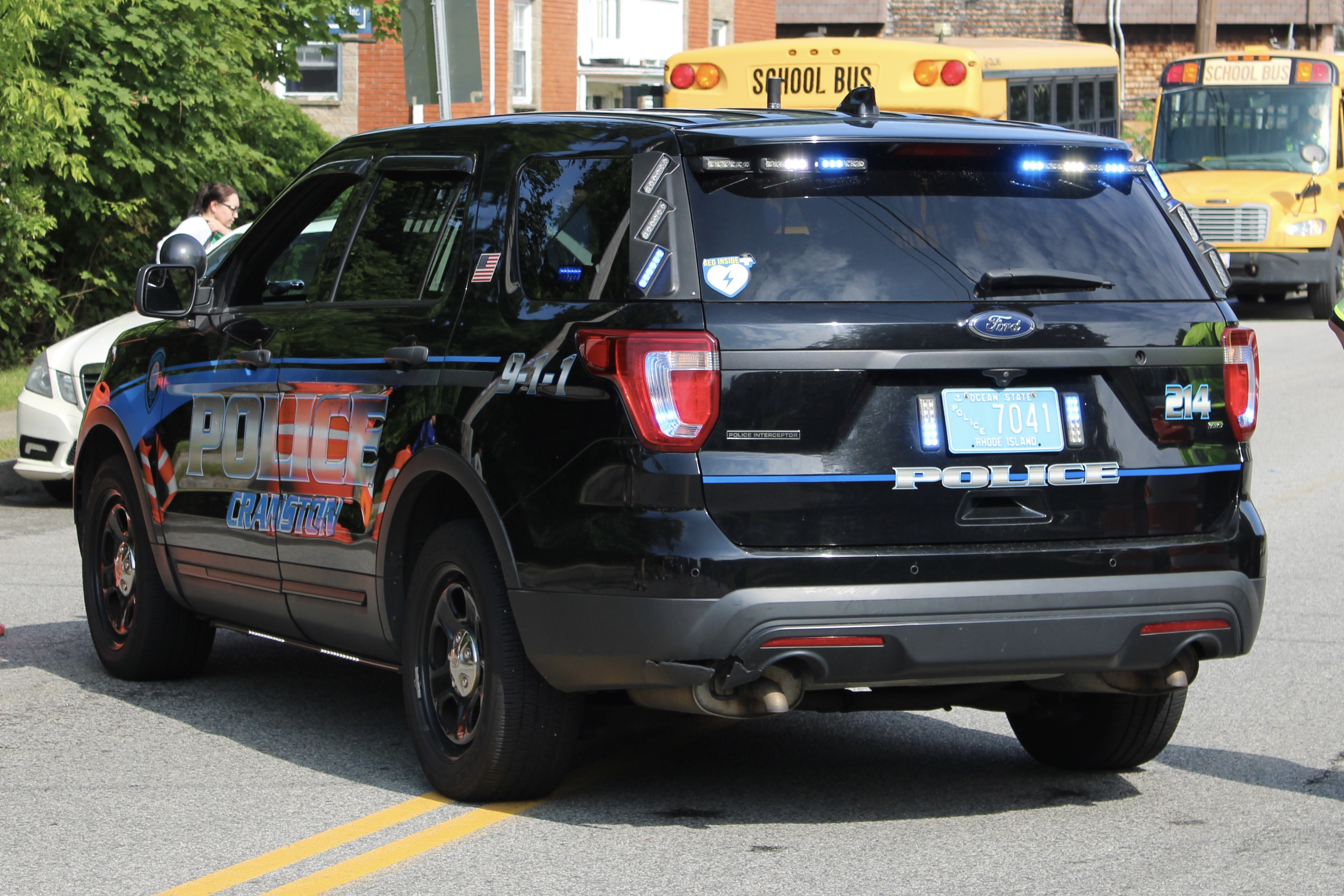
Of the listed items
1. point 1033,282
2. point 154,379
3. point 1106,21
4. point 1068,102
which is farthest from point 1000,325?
point 1106,21

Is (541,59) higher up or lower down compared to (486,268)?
higher up

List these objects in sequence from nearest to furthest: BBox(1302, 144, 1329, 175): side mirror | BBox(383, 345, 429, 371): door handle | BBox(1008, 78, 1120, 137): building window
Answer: BBox(383, 345, 429, 371): door handle
BBox(1008, 78, 1120, 137): building window
BBox(1302, 144, 1329, 175): side mirror

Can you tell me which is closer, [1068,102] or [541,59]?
[1068,102]

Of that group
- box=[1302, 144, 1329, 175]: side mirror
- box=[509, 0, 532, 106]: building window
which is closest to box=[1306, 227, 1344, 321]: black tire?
box=[1302, 144, 1329, 175]: side mirror

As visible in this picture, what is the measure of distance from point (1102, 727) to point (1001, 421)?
54.5 inches

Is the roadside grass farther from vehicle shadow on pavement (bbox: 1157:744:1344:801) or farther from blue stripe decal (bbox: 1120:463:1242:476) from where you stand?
blue stripe decal (bbox: 1120:463:1242:476)

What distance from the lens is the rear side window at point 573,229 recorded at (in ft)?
16.3

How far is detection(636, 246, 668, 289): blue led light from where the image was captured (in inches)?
Result: 189

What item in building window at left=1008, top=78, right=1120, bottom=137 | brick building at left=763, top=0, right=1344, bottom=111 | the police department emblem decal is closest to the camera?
the police department emblem decal

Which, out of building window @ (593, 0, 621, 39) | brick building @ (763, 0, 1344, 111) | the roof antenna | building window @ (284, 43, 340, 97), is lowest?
the roof antenna

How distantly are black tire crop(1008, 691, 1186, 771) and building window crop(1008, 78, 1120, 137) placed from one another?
11615 mm

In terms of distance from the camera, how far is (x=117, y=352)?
724 cm

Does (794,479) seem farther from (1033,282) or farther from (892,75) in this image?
(892,75)

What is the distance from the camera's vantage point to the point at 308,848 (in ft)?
16.4
